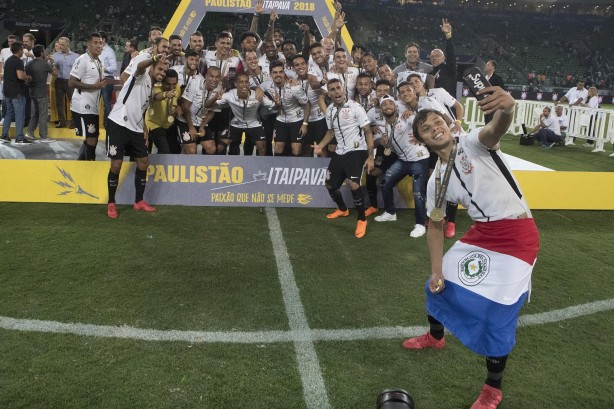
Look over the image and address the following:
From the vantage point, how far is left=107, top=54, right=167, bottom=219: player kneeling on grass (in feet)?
23.3

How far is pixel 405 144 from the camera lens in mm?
7172

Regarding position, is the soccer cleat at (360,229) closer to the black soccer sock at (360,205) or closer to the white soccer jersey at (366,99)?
the black soccer sock at (360,205)

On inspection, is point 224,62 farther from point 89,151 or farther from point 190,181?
point 89,151

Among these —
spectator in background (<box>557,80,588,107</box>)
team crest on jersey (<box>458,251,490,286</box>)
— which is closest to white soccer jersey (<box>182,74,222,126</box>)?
team crest on jersey (<box>458,251,490,286</box>)

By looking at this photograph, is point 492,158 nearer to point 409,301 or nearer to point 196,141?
point 409,301

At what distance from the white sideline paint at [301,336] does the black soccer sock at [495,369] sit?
1.00m

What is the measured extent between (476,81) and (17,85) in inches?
444

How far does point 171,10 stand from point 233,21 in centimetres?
603

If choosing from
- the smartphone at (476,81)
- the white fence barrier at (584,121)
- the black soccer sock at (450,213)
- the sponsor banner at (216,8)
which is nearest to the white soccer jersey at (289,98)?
the black soccer sock at (450,213)

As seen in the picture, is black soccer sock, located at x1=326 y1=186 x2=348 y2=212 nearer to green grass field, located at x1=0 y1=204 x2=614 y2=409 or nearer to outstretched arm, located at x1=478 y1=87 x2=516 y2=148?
green grass field, located at x1=0 y1=204 x2=614 y2=409

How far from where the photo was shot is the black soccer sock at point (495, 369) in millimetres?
3304

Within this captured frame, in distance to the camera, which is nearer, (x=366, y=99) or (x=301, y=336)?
(x=301, y=336)

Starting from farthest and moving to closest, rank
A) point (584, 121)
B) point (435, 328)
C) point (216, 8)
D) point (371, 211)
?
point (584, 121) < point (216, 8) < point (371, 211) < point (435, 328)

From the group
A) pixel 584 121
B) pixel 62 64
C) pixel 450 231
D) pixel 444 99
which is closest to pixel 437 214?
pixel 450 231
